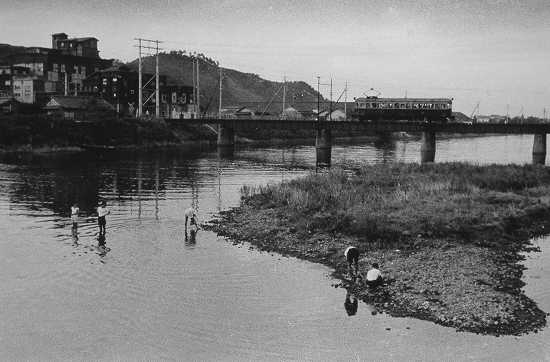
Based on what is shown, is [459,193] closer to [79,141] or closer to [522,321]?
[522,321]

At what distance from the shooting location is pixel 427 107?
95.1 m

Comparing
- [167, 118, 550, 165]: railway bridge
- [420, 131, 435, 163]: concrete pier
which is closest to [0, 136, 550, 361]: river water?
[167, 118, 550, 165]: railway bridge

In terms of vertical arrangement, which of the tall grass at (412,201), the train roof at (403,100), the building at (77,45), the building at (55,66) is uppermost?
the building at (77,45)

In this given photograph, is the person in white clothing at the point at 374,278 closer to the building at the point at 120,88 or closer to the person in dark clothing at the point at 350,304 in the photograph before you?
the person in dark clothing at the point at 350,304

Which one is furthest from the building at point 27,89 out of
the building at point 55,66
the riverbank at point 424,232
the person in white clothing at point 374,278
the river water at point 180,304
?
the person in white clothing at point 374,278

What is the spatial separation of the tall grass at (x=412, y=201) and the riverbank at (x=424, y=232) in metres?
0.08

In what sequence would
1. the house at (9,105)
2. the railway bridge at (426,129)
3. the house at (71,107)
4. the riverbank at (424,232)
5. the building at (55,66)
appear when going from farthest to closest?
the building at (55,66), the house at (9,105), the house at (71,107), the railway bridge at (426,129), the riverbank at (424,232)

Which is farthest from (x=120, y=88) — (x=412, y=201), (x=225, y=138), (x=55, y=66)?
(x=412, y=201)

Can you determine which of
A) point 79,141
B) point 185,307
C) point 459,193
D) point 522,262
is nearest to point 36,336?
point 185,307

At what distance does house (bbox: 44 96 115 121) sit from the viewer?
4259 inches

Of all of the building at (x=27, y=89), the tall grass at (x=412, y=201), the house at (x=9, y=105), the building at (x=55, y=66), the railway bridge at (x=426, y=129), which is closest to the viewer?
the tall grass at (x=412, y=201)

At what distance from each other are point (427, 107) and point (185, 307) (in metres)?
81.7

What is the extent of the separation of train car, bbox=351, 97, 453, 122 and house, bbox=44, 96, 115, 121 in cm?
5368

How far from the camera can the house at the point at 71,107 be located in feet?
355
